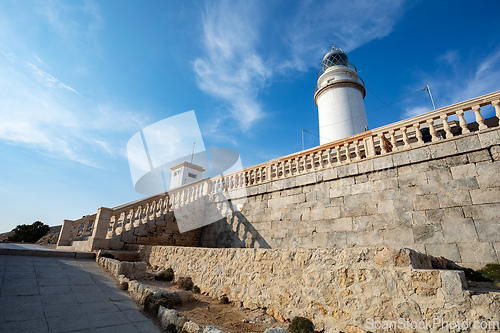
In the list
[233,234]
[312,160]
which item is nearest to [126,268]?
[233,234]

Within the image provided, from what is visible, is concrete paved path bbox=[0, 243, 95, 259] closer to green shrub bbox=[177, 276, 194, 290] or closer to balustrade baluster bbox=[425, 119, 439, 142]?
green shrub bbox=[177, 276, 194, 290]

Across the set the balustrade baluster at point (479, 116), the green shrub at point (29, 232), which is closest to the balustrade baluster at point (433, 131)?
the balustrade baluster at point (479, 116)

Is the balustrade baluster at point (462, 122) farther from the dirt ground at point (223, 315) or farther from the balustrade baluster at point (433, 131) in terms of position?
the dirt ground at point (223, 315)

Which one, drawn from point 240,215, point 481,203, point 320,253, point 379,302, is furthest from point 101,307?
point 481,203

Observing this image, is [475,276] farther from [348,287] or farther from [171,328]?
[171,328]

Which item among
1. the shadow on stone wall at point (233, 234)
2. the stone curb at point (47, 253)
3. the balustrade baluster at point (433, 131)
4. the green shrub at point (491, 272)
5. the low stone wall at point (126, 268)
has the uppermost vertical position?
the balustrade baluster at point (433, 131)

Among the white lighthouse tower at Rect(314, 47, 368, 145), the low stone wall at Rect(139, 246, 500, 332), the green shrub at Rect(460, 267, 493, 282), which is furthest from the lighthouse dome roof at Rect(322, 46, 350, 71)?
the low stone wall at Rect(139, 246, 500, 332)

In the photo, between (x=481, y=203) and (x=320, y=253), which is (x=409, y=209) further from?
(x=320, y=253)

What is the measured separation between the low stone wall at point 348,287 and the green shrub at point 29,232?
21.6 metres

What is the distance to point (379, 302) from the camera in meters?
2.91

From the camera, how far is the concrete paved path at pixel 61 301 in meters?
3.17

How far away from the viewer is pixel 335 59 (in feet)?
69.1

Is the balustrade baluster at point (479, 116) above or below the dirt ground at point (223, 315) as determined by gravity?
above

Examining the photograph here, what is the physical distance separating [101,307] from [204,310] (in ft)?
5.71
